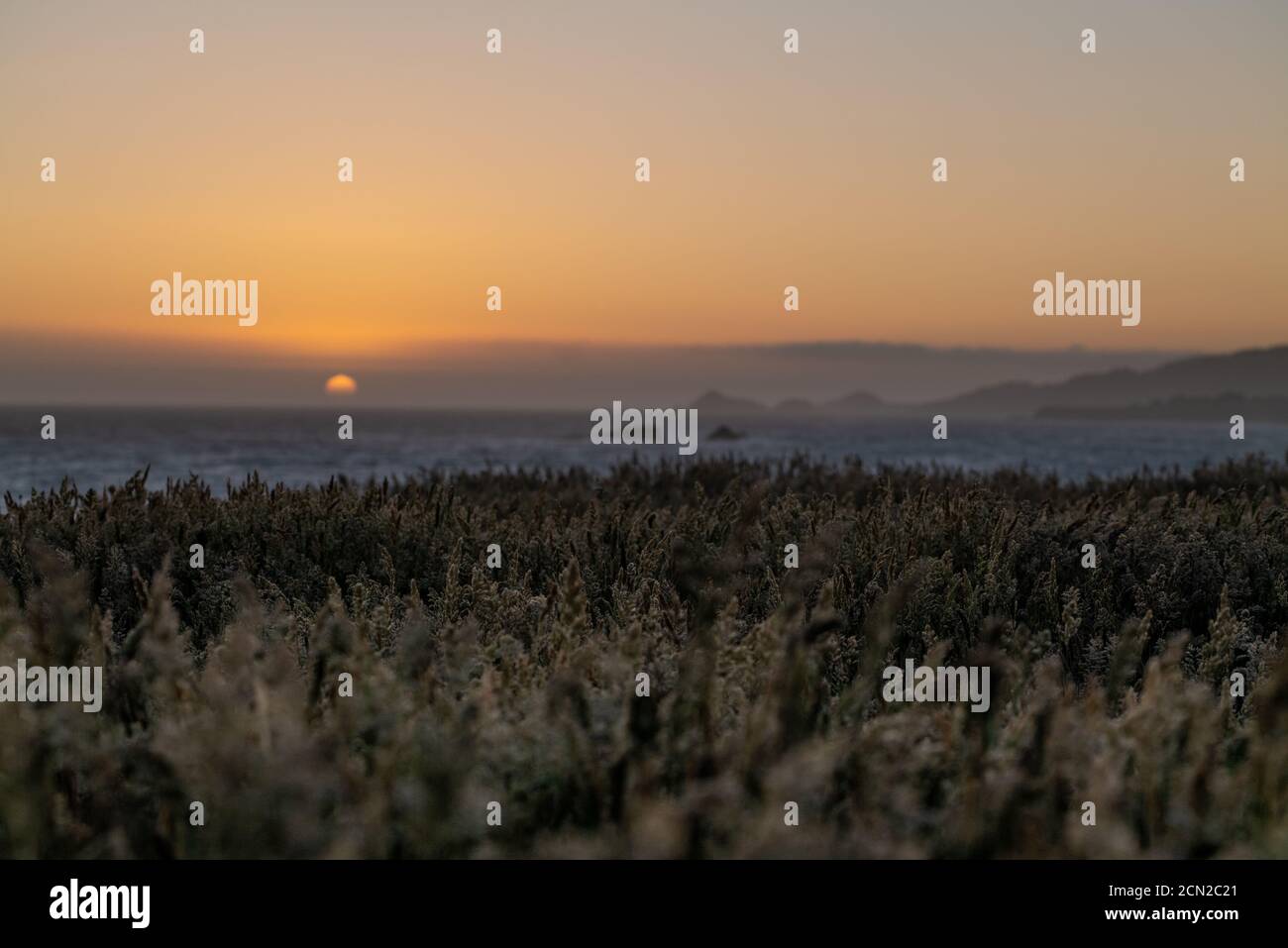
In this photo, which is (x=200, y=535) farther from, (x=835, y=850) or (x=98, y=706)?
(x=835, y=850)

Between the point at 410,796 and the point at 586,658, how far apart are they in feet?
4.38

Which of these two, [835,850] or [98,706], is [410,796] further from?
[98,706]

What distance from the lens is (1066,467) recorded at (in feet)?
144

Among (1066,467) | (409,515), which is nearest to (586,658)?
(409,515)

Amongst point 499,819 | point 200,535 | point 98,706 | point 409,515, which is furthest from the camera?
point 409,515
